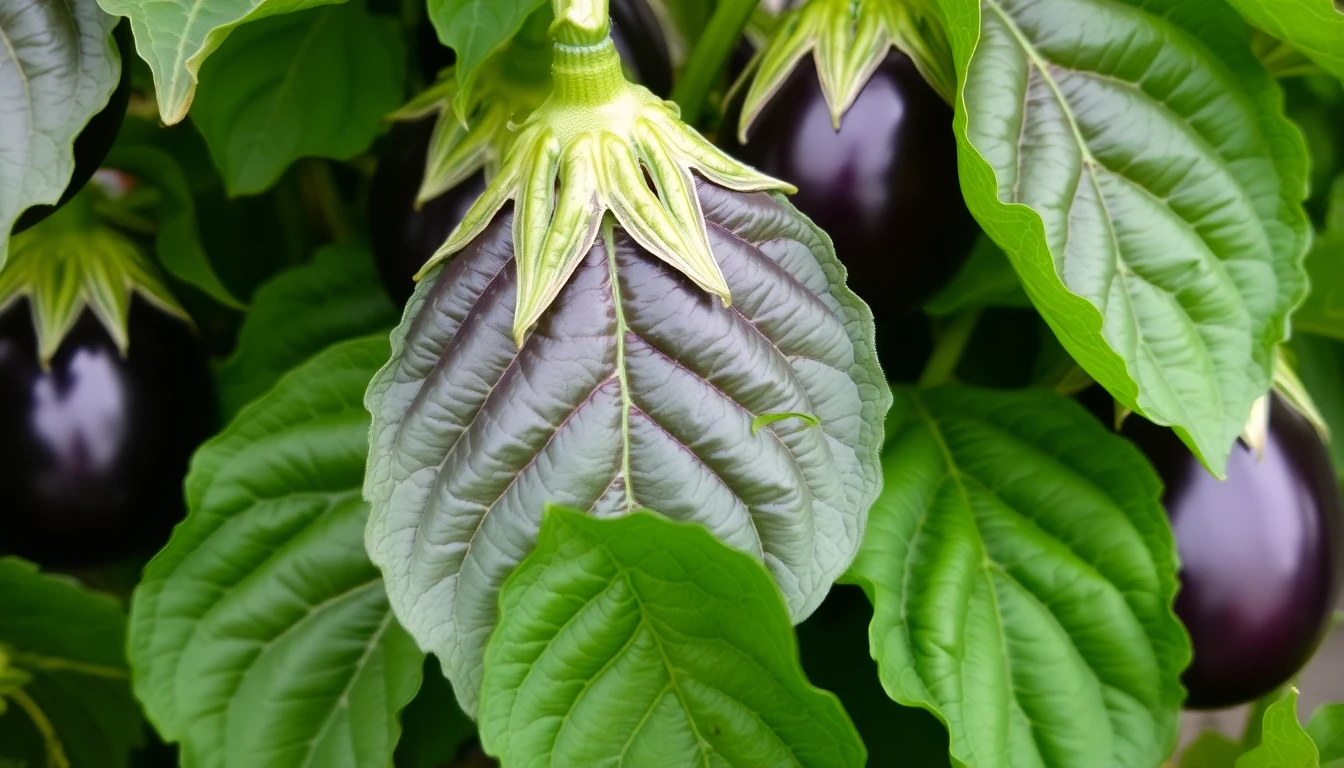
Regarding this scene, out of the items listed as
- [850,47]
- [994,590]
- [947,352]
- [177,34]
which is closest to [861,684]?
[994,590]

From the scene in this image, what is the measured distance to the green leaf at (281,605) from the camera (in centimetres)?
51

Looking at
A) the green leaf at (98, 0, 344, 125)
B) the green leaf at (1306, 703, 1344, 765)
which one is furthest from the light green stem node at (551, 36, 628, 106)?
the green leaf at (1306, 703, 1344, 765)

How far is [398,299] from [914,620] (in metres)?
0.29

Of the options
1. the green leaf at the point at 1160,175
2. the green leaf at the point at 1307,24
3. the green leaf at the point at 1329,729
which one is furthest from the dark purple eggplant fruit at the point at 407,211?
the green leaf at the point at 1329,729

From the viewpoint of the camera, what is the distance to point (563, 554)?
0.35 m

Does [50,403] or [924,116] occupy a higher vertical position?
[924,116]

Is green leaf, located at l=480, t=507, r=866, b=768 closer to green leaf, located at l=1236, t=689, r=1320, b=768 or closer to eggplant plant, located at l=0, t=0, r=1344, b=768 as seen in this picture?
eggplant plant, located at l=0, t=0, r=1344, b=768

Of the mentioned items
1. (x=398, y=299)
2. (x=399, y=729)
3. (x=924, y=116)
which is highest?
(x=924, y=116)

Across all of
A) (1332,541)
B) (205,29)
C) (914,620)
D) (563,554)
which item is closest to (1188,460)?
(1332,541)

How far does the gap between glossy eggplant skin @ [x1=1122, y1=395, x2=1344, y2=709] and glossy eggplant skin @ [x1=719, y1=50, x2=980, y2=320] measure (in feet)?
0.64

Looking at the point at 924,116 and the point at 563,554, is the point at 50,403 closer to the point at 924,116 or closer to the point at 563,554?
the point at 563,554

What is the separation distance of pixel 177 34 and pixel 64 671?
1.35ft

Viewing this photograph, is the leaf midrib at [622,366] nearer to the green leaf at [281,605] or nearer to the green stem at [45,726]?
the green leaf at [281,605]

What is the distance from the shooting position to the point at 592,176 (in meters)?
0.37
